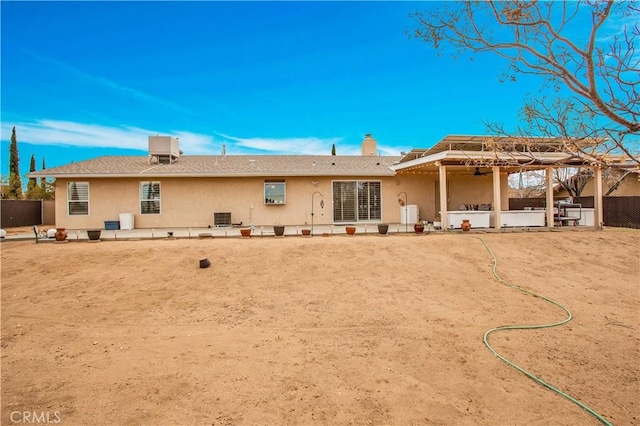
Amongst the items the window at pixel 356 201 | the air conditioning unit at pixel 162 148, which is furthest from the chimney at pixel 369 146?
the air conditioning unit at pixel 162 148

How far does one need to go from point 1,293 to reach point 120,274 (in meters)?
2.28

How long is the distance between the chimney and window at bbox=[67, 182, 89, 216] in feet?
51.9

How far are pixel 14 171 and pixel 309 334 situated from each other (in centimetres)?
4167

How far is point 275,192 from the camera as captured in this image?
626 inches

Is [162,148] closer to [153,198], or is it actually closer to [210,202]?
[153,198]

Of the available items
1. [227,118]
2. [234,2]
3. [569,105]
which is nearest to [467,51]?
[569,105]

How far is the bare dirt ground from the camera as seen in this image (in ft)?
13.1

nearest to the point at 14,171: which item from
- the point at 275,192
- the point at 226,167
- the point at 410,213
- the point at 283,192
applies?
the point at 226,167

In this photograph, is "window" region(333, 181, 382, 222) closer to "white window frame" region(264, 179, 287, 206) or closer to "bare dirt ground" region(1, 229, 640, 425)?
"white window frame" region(264, 179, 287, 206)

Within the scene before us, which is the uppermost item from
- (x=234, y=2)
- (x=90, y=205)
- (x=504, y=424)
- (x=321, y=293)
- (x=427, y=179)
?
(x=234, y=2)

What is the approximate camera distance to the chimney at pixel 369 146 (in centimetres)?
2314

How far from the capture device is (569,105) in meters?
4.41

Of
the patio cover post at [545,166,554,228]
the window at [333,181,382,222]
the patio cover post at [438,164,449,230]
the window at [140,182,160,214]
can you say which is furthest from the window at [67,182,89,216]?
the patio cover post at [545,166,554,228]

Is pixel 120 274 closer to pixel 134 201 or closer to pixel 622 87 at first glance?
pixel 134 201
